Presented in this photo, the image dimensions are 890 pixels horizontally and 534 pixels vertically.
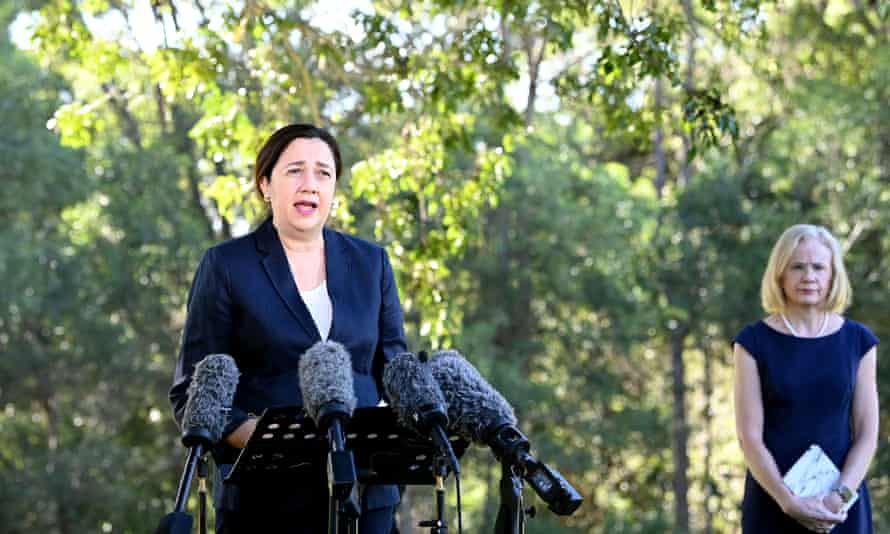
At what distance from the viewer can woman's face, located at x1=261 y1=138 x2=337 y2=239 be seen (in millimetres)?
3883

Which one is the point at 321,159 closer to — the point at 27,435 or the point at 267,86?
the point at 267,86

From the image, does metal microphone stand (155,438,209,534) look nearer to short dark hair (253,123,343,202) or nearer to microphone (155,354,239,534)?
microphone (155,354,239,534)

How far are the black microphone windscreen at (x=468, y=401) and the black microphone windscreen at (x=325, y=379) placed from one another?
220 millimetres

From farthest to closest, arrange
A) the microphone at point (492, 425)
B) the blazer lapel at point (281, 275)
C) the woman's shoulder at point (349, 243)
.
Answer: the woman's shoulder at point (349, 243) → the blazer lapel at point (281, 275) → the microphone at point (492, 425)

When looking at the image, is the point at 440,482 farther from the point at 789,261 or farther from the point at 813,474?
the point at 789,261

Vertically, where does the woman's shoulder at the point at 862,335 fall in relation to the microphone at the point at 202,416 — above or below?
above

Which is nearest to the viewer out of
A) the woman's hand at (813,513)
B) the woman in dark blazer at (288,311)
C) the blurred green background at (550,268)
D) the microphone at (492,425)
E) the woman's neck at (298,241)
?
the microphone at (492,425)

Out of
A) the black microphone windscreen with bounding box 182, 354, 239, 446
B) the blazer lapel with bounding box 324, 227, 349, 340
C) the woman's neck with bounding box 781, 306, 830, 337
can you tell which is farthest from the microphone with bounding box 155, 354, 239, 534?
the woman's neck with bounding box 781, 306, 830, 337

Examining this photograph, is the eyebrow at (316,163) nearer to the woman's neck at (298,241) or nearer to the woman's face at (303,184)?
the woman's face at (303,184)

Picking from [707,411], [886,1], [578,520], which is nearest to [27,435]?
[578,520]

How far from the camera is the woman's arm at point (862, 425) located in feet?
16.9

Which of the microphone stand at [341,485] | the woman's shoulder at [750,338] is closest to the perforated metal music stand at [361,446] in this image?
the microphone stand at [341,485]

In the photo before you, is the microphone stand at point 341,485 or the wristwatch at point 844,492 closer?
the microphone stand at point 341,485

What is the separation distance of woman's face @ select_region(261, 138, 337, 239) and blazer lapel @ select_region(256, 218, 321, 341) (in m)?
0.07
